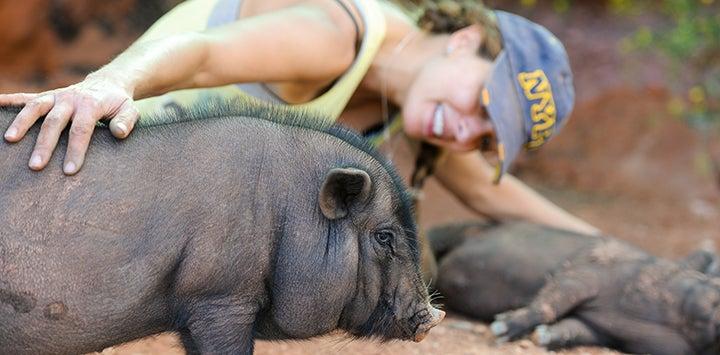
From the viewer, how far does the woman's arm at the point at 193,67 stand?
7.31ft

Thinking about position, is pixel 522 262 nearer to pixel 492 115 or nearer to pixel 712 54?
pixel 492 115

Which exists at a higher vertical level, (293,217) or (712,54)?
(293,217)

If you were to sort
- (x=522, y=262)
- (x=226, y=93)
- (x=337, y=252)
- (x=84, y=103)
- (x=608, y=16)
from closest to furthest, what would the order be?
(x=84, y=103) → (x=337, y=252) → (x=226, y=93) → (x=522, y=262) → (x=608, y=16)

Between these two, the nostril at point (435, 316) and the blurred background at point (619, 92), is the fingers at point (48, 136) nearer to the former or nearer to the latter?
the nostril at point (435, 316)

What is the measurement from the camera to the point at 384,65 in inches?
156

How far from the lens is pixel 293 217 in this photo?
2.41m

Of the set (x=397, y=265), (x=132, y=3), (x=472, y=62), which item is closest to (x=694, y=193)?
(x=472, y=62)

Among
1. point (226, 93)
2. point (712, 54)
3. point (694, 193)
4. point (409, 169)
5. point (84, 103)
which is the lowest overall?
point (694, 193)

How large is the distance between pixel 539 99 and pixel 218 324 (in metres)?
1.91

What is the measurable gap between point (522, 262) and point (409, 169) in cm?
69

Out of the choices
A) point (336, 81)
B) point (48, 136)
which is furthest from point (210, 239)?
point (336, 81)

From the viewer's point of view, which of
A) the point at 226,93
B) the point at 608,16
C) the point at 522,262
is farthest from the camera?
the point at 608,16

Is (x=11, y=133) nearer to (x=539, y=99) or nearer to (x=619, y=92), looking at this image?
(x=539, y=99)

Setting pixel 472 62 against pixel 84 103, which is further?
pixel 472 62
